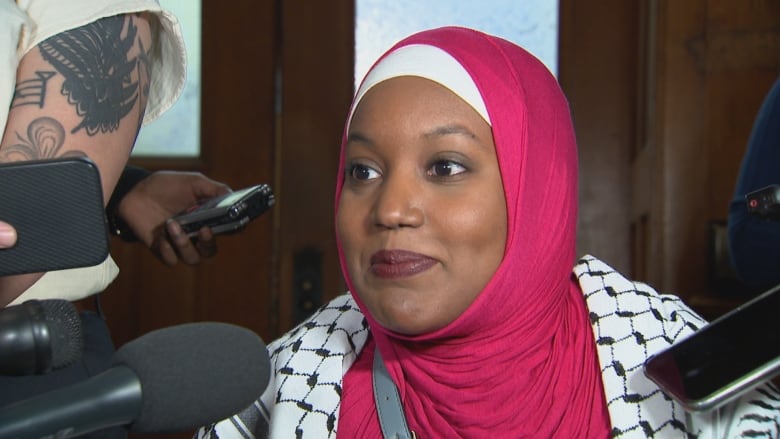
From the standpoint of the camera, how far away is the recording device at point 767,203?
0.91 m

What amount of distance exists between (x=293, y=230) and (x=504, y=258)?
127cm

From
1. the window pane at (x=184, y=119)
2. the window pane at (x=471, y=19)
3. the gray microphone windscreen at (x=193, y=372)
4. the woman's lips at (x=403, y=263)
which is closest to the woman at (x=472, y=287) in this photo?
the woman's lips at (x=403, y=263)

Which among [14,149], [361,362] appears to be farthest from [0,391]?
[361,362]

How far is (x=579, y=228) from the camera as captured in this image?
2205 mm

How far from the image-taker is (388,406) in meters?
1.08

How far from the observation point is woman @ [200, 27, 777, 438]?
3.32 ft

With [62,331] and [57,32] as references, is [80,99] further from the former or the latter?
[62,331]

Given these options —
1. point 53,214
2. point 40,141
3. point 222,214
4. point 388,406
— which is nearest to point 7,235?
point 53,214

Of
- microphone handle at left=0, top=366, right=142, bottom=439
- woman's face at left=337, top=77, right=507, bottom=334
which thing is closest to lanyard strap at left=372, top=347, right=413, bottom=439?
woman's face at left=337, top=77, right=507, bottom=334

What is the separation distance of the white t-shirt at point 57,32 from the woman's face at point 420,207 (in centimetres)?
26

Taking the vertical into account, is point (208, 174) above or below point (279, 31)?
below

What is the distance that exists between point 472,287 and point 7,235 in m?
0.62

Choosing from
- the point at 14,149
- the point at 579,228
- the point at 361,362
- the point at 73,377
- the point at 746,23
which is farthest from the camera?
the point at 579,228

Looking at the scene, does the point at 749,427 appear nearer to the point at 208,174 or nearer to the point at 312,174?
the point at 312,174
